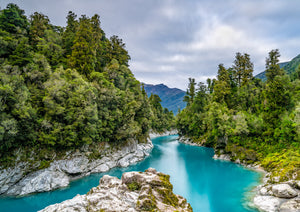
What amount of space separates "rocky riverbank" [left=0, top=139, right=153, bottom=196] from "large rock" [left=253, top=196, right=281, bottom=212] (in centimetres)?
2153

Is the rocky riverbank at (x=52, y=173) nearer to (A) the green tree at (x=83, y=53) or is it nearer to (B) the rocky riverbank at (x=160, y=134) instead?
(A) the green tree at (x=83, y=53)

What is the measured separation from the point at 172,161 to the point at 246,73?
106ft

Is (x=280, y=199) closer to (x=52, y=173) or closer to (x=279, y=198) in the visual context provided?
(x=279, y=198)

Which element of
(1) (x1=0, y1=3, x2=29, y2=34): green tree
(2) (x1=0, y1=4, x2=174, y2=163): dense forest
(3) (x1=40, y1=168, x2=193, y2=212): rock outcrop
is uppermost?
(1) (x1=0, y1=3, x2=29, y2=34): green tree

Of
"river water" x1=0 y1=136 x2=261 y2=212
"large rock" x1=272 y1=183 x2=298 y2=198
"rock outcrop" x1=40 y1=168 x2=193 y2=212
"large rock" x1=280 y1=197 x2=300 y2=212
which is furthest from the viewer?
"river water" x1=0 y1=136 x2=261 y2=212

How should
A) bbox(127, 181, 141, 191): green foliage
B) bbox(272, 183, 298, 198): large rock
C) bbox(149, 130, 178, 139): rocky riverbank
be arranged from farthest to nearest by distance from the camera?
1. bbox(149, 130, 178, 139): rocky riverbank
2. bbox(272, 183, 298, 198): large rock
3. bbox(127, 181, 141, 191): green foliage

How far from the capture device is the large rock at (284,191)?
1556 cm

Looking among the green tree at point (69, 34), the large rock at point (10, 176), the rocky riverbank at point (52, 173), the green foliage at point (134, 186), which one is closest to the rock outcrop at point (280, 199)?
the green foliage at point (134, 186)

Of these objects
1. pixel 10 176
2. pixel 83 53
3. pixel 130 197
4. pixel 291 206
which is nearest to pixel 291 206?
pixel 291 206

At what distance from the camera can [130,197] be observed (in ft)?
33.4

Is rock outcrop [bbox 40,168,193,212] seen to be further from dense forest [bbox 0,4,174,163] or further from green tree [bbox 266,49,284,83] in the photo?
green tree [bbox 266,49,284,83]

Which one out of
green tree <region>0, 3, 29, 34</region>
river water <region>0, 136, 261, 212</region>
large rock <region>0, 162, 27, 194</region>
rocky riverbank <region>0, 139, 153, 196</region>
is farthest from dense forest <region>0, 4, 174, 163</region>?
river water <region>0, 136, 261, 212</region>

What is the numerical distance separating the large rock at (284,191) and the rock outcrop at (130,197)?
10.7 metres

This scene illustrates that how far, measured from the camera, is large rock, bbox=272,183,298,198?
51.1 feet
